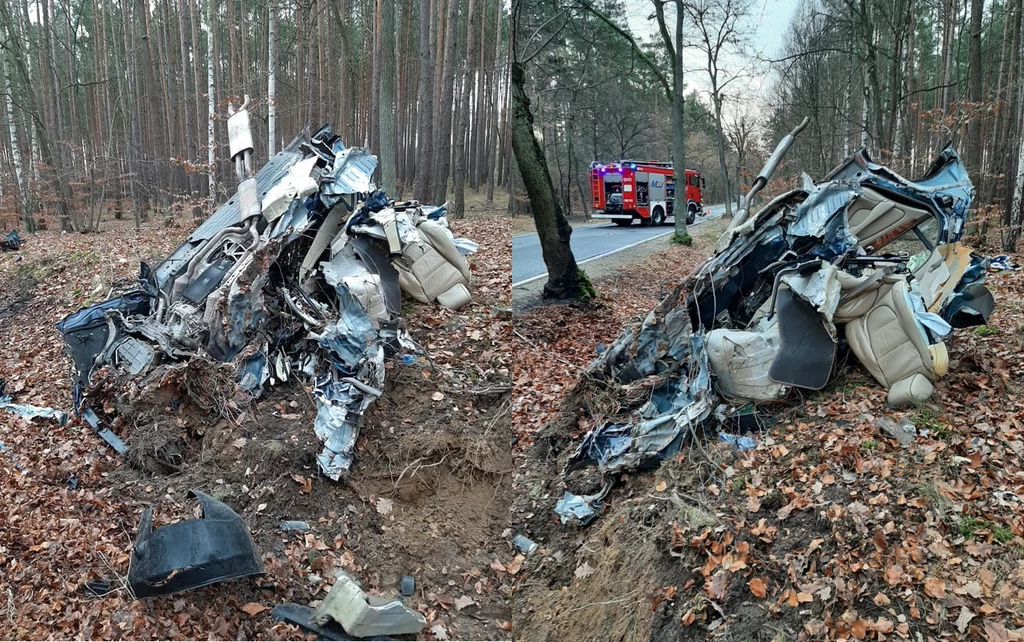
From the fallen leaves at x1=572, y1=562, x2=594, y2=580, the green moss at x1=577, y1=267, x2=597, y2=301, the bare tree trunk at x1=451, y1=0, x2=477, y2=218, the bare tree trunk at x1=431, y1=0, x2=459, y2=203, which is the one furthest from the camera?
the bare tree trunk at x1=451, y1=0, x2=477, y2=218

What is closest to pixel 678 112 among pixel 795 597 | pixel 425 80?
pixel 425 80

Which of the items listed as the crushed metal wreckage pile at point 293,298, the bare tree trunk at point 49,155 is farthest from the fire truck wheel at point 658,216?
the bare tree trunk at point 49,155

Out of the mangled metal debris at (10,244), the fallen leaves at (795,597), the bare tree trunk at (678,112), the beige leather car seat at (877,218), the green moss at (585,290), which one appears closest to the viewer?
the fallen leaves at (795,597)

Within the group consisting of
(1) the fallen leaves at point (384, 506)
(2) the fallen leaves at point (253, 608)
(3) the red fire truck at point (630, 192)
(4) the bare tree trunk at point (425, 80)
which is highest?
(4) the bare tree trunk at point (425, 80)

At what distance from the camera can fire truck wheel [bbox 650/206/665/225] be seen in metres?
23.1

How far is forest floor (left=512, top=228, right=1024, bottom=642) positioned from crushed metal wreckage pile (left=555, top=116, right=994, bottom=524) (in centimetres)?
21

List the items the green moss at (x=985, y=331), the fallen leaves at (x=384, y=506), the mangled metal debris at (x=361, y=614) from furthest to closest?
1. the green moss at (x=985, y=331)
2. the fallen leaves at (x=384, y=506)
3. the mangled metal debris at (x=361, y=614)

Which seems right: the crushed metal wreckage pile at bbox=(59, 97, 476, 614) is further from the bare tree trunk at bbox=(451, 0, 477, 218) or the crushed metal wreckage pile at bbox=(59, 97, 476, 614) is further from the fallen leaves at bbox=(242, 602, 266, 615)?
the bare tree trunk at bbox=(451, 0, 477, 218)

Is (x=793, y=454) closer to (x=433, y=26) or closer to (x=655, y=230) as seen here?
(x=655, y=230)

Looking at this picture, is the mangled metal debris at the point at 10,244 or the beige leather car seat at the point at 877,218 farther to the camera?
the mangled metal debris at the point at 10,244

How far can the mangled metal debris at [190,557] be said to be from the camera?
4137mm

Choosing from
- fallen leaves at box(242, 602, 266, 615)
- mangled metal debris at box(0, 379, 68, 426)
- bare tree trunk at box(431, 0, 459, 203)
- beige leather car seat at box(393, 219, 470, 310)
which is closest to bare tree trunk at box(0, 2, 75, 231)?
bare tree trunk at box(431, 0, 459, 203)

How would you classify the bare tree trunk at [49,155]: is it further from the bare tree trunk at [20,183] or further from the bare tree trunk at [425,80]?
the bare tree trunk at [425,80]

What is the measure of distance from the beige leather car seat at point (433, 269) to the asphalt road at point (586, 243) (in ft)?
5.52
